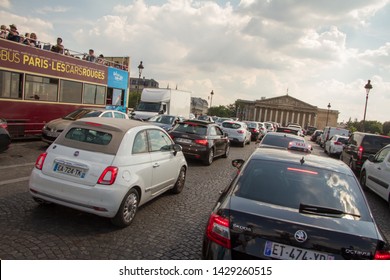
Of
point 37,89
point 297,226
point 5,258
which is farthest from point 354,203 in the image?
point 37,89

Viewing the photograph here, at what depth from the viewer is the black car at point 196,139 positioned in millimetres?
11500

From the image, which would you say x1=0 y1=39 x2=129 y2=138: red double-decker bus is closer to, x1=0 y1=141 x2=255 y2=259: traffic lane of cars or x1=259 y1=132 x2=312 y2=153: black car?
x1=0 y1=141 x2=255 y2=259: traffic lane of cars

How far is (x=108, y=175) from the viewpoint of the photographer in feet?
15.6

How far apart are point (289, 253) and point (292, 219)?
29 cm

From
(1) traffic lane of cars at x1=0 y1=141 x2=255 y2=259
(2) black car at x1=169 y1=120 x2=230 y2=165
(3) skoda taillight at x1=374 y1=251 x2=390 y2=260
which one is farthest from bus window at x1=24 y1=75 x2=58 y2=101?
(3) skoda taillight at x1=374 y1=251 x2=390 y2=260

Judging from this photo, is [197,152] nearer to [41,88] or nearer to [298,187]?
[41,88]

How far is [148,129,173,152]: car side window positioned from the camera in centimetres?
609

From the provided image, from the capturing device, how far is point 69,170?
486 cm

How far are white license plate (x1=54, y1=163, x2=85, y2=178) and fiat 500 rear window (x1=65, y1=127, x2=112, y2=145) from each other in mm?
529

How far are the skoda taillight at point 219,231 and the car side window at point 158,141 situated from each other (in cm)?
312

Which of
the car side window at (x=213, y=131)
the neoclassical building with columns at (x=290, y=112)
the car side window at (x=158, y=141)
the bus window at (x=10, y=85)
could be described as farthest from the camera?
the neoclassical building with columns at (x=290, y=112)

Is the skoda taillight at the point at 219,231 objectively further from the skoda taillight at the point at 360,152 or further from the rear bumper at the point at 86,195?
the skoda taillight at the point at 360,152

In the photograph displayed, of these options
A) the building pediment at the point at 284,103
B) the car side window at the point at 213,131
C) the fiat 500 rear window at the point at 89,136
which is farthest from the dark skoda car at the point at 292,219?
the building pediment at the point at 284,103

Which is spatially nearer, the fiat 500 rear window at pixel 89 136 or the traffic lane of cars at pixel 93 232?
the traffic lane of cars at pixel 93 232
